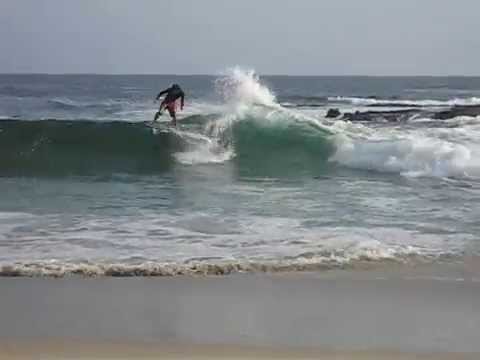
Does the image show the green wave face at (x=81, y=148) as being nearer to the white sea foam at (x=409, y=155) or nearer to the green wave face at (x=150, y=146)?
the green wave face at (x=150, y=146)

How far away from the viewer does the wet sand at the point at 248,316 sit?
417 cm

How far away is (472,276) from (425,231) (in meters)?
1.71

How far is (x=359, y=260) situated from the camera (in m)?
6.21

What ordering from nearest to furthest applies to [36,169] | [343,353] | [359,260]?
[343,353], [359,260], [36,169]

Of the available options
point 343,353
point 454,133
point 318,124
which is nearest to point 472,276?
point 343,353

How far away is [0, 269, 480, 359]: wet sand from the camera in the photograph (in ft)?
13.7

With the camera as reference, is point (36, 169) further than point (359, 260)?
Yes

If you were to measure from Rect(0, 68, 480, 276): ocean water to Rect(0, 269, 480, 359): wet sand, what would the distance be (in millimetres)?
422

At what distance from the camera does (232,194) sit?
33.5 ft

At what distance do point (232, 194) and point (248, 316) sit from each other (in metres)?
5.47

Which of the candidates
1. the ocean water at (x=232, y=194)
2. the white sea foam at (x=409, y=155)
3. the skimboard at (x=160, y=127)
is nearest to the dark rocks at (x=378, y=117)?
the ocean water at (x=232, y=194)

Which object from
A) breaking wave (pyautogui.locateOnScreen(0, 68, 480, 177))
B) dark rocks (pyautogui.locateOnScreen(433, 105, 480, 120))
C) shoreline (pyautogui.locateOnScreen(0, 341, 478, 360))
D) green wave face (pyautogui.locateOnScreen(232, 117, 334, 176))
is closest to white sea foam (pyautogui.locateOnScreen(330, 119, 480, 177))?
breaking wave (pyautogui.locateOnScreen(0, 68, 480, 177))

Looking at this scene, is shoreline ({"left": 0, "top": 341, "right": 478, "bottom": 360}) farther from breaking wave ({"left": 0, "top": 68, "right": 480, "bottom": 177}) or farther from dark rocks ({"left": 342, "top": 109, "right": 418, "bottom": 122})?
dark rocks ({"left": 342, "top": 109, "right": 418, "bottom": 122})

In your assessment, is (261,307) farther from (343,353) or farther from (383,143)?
(383,143)
